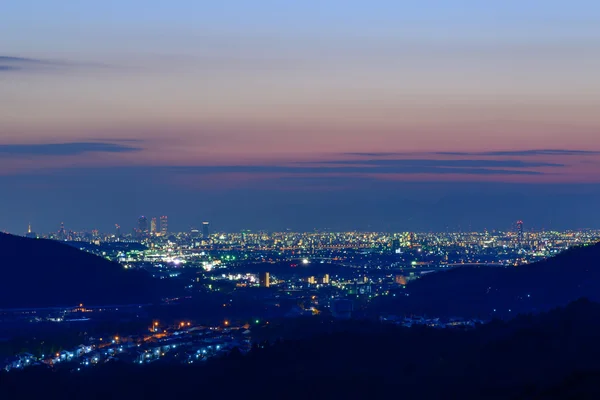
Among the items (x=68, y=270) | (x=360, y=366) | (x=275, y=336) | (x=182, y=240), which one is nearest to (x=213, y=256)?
(x=182, y=240)

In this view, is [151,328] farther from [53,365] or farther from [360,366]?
[360,366]

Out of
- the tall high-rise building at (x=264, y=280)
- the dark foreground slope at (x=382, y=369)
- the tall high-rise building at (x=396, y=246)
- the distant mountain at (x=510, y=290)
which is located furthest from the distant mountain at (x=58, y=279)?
the tall high-rise building at (x=396, y=246)

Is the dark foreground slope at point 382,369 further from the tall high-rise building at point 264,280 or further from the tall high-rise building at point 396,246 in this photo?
the tall high-rise building at point 396,246

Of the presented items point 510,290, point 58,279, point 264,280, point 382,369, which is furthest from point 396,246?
point 382,369

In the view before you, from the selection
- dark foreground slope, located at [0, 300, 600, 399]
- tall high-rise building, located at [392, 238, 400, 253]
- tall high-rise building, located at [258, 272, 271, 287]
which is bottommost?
tall high-rise building, located at [392, 238, 400, 253]

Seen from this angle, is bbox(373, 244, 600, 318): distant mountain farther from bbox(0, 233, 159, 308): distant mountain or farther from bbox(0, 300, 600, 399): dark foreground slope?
bbox(0, 233, 159, 308): distant mountain

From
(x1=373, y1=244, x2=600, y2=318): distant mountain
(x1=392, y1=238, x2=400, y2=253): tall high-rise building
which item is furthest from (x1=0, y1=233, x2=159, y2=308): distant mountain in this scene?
(x1=392, y1=238, x2=400, y2=253): tall high-rise building

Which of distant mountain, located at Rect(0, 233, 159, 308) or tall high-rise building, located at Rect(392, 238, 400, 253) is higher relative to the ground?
distant mountain, located at Rect(0, 233, 159, 308)
